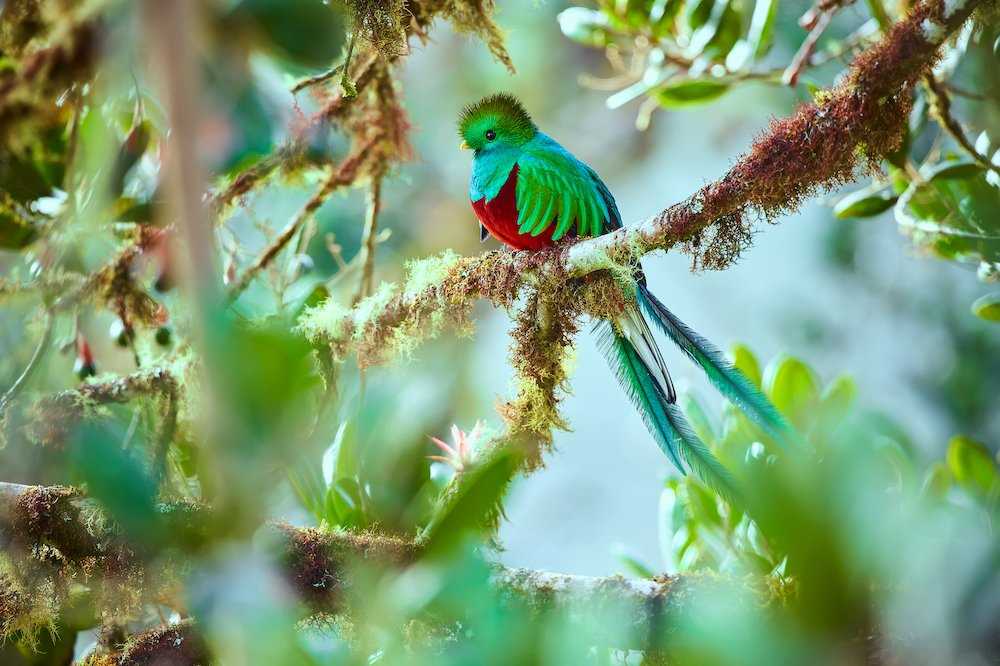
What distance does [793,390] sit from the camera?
89.3 inches

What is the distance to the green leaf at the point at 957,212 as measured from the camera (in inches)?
83.0

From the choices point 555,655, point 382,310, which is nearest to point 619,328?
point 382,310

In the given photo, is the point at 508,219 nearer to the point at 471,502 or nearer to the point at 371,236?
the point at 371,236

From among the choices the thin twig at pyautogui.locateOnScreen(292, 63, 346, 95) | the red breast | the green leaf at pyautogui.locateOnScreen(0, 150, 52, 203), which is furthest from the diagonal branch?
the green leaf at pyautogui.locateOnScreen(0, 150, 52, 203)

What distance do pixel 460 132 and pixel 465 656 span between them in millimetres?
1598

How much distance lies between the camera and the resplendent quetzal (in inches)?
69.8

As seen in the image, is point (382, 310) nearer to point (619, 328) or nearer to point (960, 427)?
point (619, 328)

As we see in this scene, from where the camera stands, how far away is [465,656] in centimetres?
93

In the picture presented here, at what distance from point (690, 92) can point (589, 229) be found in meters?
0.69

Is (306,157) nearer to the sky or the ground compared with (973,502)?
nearer to the sky

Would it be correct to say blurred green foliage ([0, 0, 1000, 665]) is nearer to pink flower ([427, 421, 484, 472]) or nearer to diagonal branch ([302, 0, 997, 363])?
pink flower ([427, 421, 484, 472])

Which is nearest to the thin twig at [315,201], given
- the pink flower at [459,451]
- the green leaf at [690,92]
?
the green leaf at [690,92]

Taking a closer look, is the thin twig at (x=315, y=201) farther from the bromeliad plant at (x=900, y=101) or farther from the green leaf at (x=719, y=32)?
the green leaf at (x=719, y=32)

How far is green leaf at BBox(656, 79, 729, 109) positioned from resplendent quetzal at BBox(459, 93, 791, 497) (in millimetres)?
455
